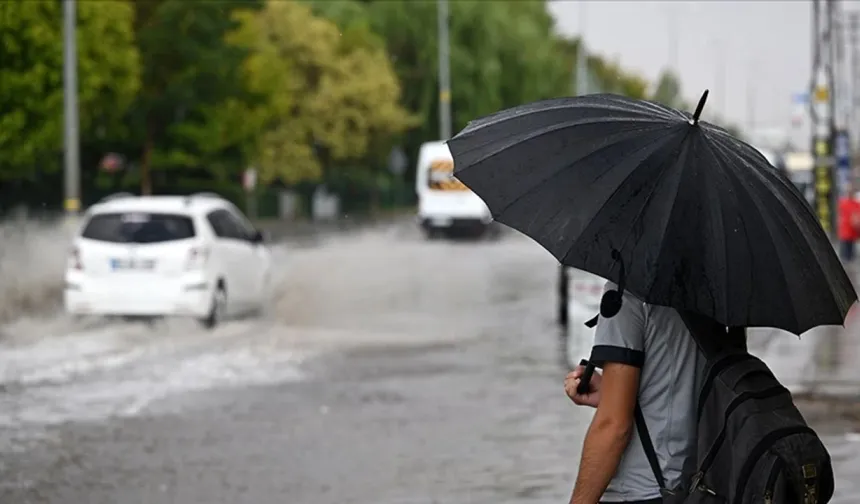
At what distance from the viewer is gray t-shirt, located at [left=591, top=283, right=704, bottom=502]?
4289 millimetres

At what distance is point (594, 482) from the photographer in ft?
14.1

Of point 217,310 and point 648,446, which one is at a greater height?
point 648,446

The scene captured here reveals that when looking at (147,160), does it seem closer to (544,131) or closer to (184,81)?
(184,81)

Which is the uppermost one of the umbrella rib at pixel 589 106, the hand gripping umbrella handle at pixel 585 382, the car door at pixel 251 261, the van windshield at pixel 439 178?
the umbrella rib at pixel 589 106

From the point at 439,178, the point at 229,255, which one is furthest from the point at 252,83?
the point at 229,255

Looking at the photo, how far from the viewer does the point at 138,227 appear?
65.3 ft

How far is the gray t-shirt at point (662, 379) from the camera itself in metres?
4.29

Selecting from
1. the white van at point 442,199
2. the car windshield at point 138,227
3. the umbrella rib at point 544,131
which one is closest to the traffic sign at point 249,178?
the white van at point 442,199

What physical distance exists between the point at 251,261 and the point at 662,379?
18.0 meters

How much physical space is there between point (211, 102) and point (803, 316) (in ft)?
144

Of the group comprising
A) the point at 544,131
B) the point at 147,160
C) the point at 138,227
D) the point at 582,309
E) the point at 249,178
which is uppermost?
the point at 544,131

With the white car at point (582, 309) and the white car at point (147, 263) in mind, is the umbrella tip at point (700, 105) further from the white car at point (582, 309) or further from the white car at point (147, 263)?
the white car at point (147, 263)

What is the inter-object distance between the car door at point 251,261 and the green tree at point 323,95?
40.3 meters

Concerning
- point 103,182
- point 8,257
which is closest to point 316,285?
point 8,257
